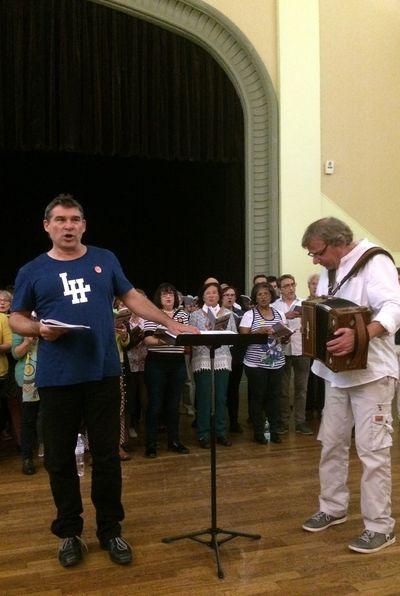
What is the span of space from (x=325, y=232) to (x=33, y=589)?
2457mm

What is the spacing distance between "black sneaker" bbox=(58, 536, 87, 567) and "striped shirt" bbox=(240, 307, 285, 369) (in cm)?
291

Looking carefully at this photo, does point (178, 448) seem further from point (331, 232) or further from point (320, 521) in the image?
point (331, 232)

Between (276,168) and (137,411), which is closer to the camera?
(137,411)

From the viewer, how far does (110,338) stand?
332 cm

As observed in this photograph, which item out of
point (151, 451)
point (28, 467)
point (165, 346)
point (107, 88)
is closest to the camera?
point (28, 467)

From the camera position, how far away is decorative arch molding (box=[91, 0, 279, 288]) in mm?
8969

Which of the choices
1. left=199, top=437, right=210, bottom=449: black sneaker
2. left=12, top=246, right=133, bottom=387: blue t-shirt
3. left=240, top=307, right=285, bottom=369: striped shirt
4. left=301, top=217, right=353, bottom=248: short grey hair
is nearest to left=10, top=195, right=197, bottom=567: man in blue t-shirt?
left=12, top=246, right=133, bottom=387: blue t-shirt

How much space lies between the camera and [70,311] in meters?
3.19

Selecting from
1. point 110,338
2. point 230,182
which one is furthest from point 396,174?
point 110,338

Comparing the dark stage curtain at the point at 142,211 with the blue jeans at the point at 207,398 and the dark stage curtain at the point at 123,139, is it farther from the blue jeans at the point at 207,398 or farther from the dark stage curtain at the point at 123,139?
the blue jeans at the point at 207,398

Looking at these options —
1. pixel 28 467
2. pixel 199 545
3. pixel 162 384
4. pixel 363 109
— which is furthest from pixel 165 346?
pixel 363 109

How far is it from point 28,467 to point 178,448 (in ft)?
4.42

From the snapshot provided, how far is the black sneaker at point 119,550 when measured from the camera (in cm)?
325

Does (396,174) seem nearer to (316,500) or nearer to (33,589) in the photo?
(316,500)
